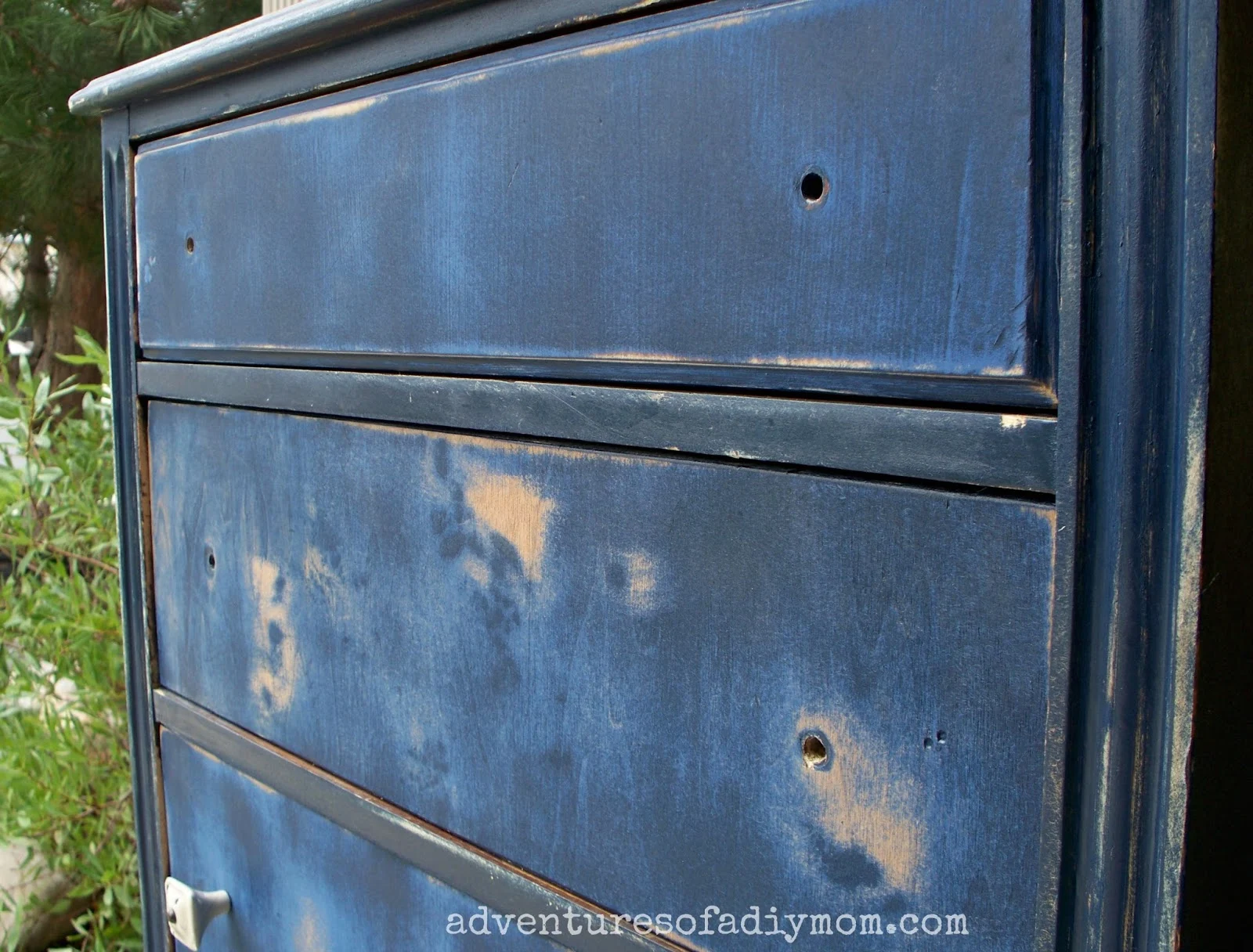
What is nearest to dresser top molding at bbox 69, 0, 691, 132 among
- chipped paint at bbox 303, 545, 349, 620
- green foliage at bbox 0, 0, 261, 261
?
chipped paint at bbox 303, 545, 349, 620

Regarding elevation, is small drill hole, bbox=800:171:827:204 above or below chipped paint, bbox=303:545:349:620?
above

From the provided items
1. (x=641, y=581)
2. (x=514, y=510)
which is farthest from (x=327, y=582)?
(x=641, y=581)

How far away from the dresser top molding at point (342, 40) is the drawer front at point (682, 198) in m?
0.02

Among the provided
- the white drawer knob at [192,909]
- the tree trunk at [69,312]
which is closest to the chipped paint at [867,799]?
the white drawer knob at [192,909]

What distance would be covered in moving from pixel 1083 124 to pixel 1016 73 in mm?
39

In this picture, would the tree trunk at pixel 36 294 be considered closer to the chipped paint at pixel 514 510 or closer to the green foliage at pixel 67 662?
the green foliage at pixel 67 662

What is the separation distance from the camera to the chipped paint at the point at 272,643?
0.97 metres

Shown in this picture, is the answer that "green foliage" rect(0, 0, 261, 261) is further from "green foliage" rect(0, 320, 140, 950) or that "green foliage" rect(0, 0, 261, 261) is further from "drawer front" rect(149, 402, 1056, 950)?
"drawer front" rect(149, 402, 1056, 950)

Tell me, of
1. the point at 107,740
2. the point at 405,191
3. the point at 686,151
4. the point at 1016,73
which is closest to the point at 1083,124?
the point at 1016,73

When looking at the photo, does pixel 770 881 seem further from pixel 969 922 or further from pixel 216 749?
pixel 216 749

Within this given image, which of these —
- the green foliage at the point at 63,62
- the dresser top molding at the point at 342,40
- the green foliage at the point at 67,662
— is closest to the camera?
the dresser top molding at the point at 342,40

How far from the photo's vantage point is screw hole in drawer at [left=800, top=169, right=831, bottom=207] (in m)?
0.56

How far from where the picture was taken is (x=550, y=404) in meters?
0.71

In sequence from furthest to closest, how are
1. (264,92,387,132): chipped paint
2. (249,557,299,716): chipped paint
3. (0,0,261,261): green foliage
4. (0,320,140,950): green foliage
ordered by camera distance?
(0,0,261,261): green foliage
(0,320,140,950): green foliage
(249,557,299,716): chipped paint
(264,92,387,132): chipped paint
